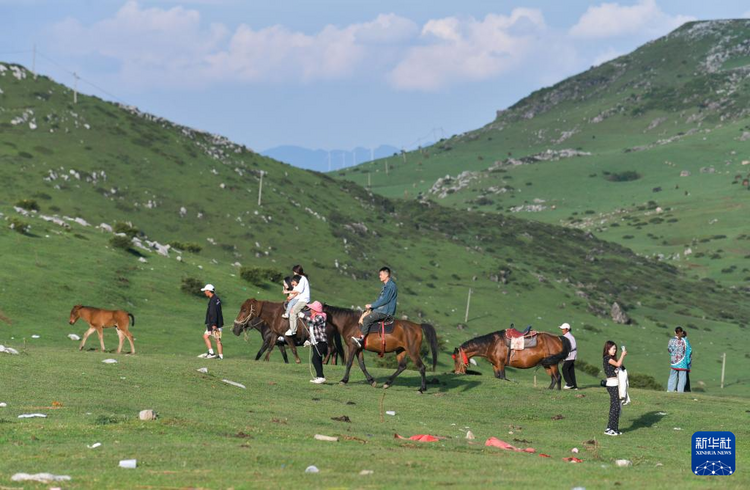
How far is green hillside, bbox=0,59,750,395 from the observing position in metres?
53.5

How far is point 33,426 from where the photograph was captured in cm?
1639

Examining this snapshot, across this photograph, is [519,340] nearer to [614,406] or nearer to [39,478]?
[614,406]

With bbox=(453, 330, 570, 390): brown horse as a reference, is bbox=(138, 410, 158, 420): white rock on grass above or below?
below

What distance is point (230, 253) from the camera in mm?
89250

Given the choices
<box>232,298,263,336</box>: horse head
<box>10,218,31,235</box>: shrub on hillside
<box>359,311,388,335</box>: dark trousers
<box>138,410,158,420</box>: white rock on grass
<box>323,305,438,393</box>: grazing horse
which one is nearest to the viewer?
<box>138,410,158,420</box>: white rock on grass

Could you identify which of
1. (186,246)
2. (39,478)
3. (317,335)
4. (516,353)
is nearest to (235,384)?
(317,335)

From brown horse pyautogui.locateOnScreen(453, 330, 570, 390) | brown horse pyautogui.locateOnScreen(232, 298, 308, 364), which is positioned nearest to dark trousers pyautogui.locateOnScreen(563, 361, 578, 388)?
brown horse pyautogui.locateOnScreen(453, 330, 570, 390)

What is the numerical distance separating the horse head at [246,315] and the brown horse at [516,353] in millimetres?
7991

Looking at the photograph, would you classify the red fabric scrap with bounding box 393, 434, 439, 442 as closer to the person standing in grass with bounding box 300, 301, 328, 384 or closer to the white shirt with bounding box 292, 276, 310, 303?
the person standing in grass with bounding box 300, 301, 328, 384

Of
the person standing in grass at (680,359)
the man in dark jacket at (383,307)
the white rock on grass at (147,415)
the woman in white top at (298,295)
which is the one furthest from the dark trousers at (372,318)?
the person standing in grass at (680,359)

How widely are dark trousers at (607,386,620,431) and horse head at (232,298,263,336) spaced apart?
15562 millimetres

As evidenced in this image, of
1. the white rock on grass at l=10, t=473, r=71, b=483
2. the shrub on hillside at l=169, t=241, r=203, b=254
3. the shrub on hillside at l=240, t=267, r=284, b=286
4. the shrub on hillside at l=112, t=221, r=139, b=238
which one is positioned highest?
the shrub on hillside at l=112, t=221, r=139, b=238

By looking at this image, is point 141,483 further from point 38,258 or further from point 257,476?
point 38,258

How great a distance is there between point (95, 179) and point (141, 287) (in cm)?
4336
